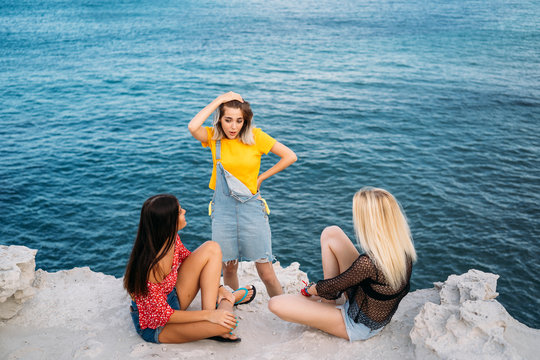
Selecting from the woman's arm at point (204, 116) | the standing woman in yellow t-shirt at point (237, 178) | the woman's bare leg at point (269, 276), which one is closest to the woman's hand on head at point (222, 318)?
the standing woman in yellow t-shirt at point (237, 178)

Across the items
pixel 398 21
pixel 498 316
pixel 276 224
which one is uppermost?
pixel 398 21

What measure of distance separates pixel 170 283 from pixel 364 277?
2.12 meters

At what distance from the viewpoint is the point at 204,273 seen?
5.36 m

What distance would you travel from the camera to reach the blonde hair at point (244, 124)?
18.8 feet

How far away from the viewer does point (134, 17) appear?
49.8m

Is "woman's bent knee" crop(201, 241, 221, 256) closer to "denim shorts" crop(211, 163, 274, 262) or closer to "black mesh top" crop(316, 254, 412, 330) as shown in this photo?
"denim shorts" crop(211, 163, 274, 262)

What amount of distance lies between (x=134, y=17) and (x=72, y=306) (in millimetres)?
48879

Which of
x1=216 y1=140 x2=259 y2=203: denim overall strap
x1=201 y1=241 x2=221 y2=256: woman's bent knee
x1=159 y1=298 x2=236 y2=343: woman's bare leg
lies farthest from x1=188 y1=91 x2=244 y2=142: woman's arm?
x1=159 y1=298 x2=236 y2=343: woman's bare leg

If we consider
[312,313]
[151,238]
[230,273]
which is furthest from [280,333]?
[151,238]

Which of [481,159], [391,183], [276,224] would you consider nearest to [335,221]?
[276,224]

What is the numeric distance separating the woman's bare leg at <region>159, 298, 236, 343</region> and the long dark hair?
0.58 m

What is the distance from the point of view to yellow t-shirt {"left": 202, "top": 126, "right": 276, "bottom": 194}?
19.3 feet

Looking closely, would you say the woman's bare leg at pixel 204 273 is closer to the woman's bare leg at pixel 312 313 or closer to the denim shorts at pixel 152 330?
the denim shorts at pixel 152 330

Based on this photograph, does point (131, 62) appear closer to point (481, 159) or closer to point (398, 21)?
point (481, 159)
